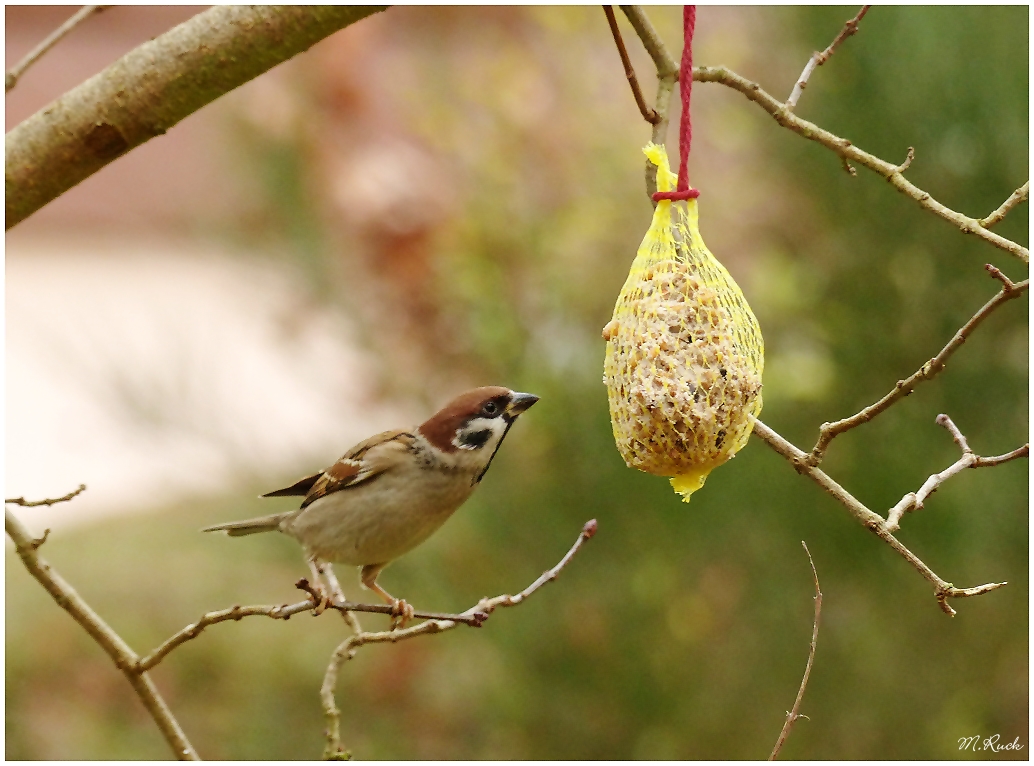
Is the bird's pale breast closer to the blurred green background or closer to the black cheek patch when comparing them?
the black cheek patch

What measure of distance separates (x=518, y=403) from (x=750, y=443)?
1.82 meters

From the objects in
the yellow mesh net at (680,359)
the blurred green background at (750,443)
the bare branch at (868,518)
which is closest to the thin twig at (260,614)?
the yellow mesh net at (680,359)

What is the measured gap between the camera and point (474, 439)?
2475 mm

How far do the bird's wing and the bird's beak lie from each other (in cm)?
31

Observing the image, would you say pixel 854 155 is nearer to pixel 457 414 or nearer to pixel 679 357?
pixel 679 357

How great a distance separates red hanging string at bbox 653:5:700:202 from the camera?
5.68 ft

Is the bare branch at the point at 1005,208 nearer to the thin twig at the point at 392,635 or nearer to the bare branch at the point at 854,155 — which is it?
the bare branch at the point at 854,155

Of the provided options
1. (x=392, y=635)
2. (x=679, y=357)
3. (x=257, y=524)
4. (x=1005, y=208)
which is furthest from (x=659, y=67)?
(x=257, y=524)

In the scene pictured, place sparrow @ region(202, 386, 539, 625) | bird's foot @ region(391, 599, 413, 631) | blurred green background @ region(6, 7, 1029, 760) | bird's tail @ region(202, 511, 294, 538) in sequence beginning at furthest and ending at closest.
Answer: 1. blurred green background @ region(6, 7, 1029, 760)
2. bird's tail @ region(202, 511, 294, 538)
3. sparrow @ region(202, 386, 539, 625)
4. bird's foot @ region(391, 599, 413, 631)

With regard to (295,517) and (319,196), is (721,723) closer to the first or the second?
(295,517)

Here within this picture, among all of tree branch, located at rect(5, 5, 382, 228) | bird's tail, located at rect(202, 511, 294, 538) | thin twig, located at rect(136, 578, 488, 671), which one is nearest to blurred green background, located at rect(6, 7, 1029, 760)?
bird's tail, located at rect(202, 511, 294, 538)

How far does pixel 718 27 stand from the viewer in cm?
534

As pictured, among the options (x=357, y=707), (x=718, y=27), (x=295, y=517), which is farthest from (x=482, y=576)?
(x=718, y=27)

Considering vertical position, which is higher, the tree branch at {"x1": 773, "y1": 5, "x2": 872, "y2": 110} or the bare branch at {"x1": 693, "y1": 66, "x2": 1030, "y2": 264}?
the tree branch at {"x1": 773, "y1": 5, "x2": 872, "y2": 110}
